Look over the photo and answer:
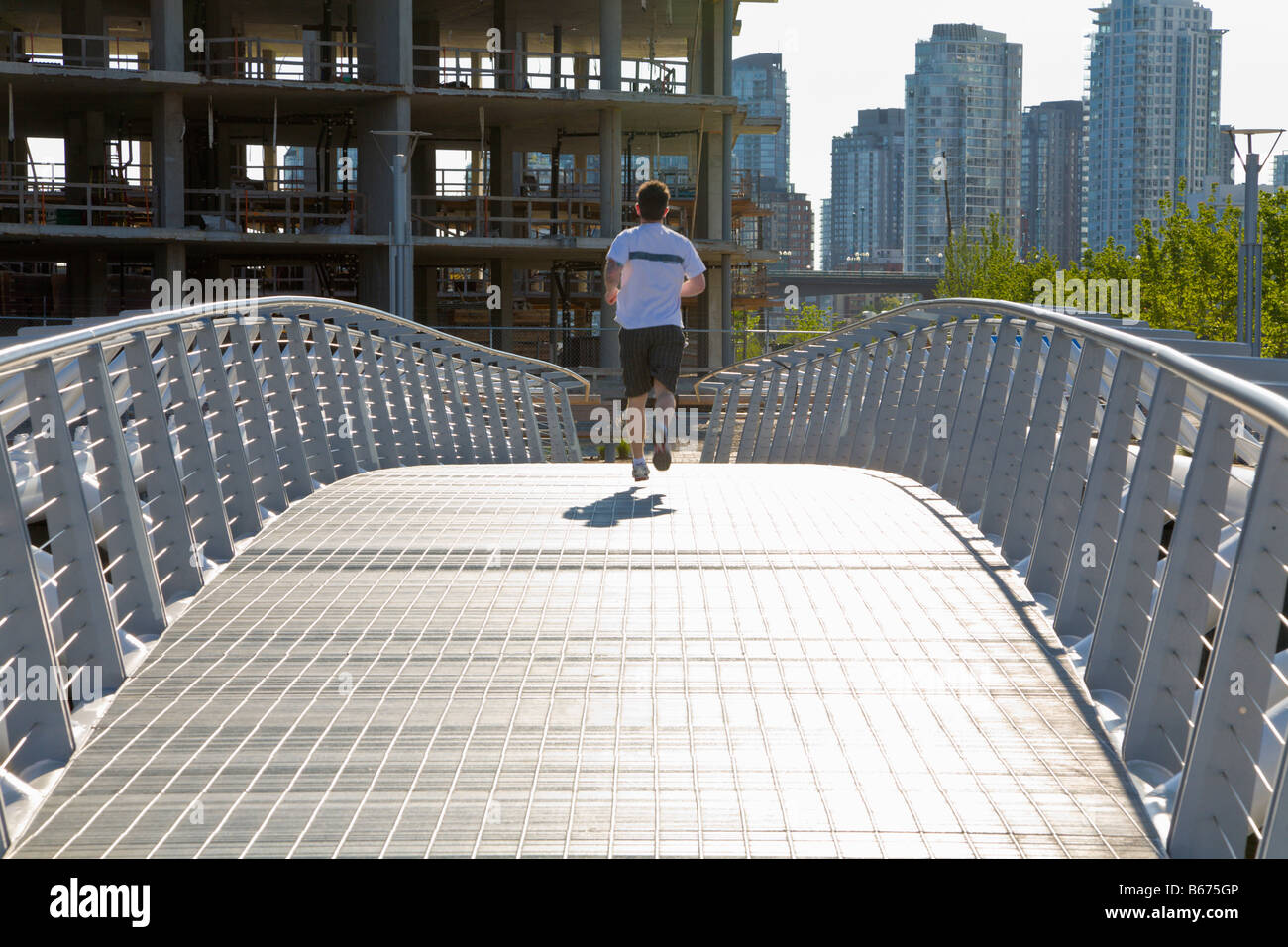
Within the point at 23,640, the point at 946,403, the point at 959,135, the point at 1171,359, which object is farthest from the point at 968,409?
the point at 959,135

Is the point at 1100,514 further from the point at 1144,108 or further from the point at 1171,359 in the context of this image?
the point at 1144,108

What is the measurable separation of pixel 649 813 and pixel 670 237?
6154mm

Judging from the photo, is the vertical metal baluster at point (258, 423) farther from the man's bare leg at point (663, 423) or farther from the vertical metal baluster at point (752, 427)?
the vertical metal baluster at point (752, 427)

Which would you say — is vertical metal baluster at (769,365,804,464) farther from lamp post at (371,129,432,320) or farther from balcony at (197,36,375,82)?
balcony at (197,36,375,82)

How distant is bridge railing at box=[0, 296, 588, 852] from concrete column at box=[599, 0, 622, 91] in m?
30.3

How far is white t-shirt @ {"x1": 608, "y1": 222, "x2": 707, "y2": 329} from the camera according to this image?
9586 millimetres

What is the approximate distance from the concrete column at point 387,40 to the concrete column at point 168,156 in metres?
5.07

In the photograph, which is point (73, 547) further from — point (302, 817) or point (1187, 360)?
point (1187, 360)

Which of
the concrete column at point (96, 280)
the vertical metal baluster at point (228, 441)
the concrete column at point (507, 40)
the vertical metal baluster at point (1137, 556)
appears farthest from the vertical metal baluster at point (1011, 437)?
the concrete column at point (96, 280)

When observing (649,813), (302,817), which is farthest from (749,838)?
(302,817)

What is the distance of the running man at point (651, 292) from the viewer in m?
9.56

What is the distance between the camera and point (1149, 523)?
478 cm

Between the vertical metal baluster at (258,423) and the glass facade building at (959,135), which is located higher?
the glass facade building at (959,135)

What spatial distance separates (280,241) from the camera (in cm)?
3738
